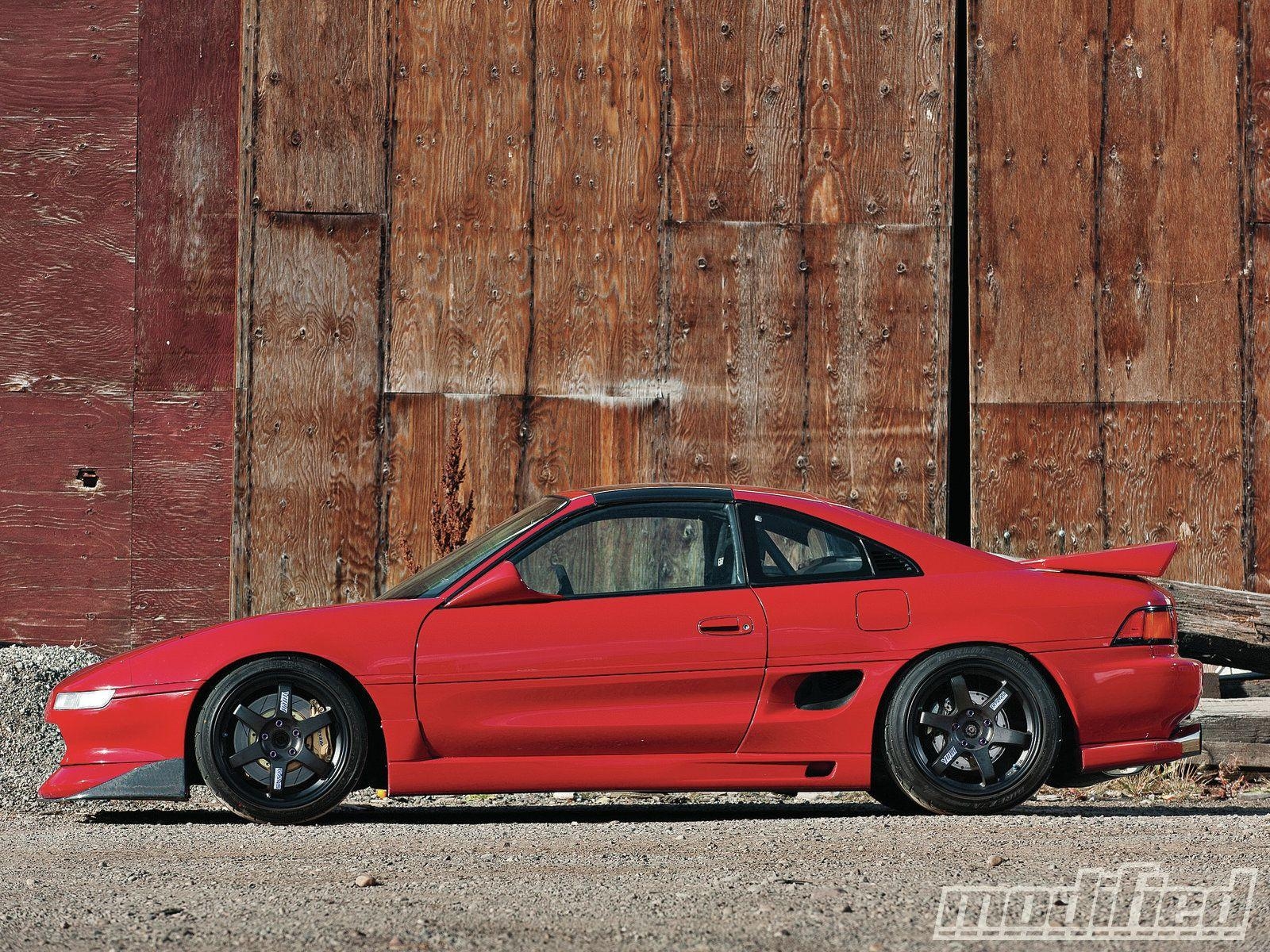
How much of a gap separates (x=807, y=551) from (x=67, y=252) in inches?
234

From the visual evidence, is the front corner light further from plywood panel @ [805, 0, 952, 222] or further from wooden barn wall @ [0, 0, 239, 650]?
plywood panel @ [805, 0, 952, 222]

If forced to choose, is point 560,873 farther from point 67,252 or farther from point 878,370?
point 67,252

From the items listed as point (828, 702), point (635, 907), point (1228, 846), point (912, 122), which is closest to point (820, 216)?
point (912, 122)

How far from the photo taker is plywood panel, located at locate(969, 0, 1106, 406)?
9812mm

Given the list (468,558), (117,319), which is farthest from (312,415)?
(468,558)

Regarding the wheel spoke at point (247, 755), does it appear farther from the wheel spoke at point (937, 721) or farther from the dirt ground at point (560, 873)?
the wheel spoke at point (937, 721)

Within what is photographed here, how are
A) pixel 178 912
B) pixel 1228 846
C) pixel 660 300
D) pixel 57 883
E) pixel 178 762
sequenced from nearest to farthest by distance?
1. pixel 178 912
2. pixel 57 883
3. pixel 1228 846
4. pixel 178 762
5. pixel 660 300

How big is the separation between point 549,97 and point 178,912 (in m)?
6.60

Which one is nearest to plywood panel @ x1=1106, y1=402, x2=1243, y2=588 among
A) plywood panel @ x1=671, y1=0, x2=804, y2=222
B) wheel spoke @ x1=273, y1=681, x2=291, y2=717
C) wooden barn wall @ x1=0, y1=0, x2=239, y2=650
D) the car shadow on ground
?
plywood panel @ x1=671, y1=0, x2=804, y2=222

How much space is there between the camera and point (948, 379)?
32.0ft

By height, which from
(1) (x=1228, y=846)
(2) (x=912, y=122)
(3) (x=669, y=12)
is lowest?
(1) (x=1228, y=846)

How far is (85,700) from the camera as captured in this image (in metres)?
6.00

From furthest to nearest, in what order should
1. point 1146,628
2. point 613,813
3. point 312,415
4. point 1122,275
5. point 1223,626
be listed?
point 1122,275
point 312,415
point 1223,626
point 613,813
point 1146,628

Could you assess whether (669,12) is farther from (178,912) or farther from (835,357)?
(178,912)
